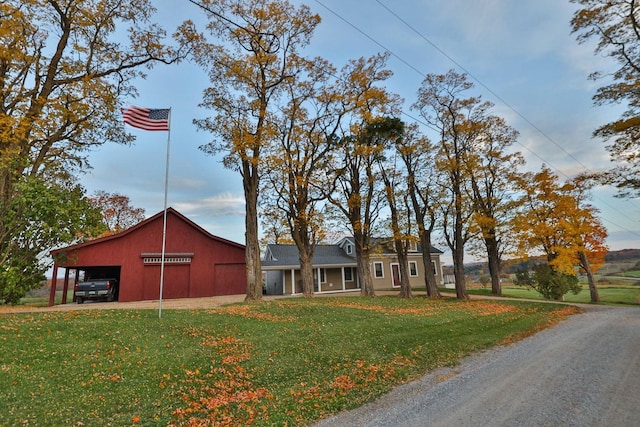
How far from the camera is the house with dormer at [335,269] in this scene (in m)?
26.5

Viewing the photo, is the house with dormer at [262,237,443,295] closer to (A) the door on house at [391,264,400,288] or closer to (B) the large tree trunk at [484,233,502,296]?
(A) the door on house at [391,264,400,288]

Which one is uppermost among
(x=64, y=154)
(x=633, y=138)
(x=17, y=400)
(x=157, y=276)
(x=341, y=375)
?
(x=64, y=154)

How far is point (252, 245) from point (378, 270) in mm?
17611

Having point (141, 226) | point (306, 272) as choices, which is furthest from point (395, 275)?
point (141, 226)

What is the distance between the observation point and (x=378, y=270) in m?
30.3

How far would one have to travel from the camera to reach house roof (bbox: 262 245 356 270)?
26359mm

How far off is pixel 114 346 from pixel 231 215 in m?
28.1

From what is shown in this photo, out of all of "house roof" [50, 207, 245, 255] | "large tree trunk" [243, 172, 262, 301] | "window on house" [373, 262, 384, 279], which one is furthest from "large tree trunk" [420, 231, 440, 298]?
"house roof" [50, 207, 245, 255]

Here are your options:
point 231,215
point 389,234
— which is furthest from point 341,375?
point 231,215

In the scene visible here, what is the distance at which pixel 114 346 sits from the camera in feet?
21.4

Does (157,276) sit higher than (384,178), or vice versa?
(384,178)

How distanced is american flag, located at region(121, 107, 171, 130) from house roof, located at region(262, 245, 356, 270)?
51.7 feet

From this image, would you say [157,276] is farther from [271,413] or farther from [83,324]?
[271,413]

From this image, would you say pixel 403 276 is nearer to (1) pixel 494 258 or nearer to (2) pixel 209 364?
(1) pixel 494 258
